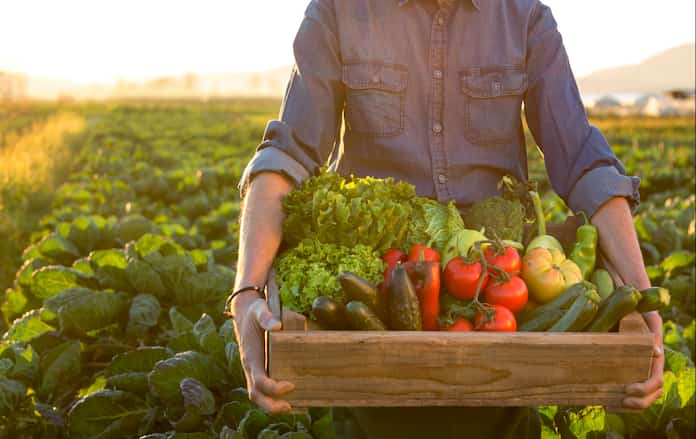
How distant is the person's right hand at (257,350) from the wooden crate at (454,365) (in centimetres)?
3

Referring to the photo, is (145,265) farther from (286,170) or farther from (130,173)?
(130,173)

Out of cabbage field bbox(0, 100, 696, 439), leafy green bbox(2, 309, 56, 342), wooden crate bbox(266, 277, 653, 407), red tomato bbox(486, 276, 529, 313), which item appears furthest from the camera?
leafy green bbox(2, 309, 56, 342)

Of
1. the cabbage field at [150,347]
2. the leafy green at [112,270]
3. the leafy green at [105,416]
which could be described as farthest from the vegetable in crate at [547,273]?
the leafy green at [112,270]

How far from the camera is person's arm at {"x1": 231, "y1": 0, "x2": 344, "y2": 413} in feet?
8.95

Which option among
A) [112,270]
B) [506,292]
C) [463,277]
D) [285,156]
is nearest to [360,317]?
[463,277]

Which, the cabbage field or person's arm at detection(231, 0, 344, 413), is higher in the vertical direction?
person's arm at detection(231, 0, 344, 413)

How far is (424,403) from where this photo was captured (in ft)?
8.14

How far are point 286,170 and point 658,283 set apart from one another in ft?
15.9

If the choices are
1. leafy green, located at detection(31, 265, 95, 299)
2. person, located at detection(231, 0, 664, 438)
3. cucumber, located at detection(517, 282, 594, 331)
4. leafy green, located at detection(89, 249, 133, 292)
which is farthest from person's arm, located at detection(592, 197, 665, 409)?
leafy green, located at detection(31, 265, 95, 299)

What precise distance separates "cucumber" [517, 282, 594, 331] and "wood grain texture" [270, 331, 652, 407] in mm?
171

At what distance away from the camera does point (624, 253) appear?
2902 mm

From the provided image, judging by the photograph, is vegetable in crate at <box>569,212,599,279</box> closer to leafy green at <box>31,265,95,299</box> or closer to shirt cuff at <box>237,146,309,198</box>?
shirt cuff at <box>237,146,309,198</box>

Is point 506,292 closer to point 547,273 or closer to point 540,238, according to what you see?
point 547,273

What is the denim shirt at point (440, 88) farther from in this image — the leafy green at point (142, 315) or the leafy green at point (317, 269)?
the leafy green at point (142, 315)
